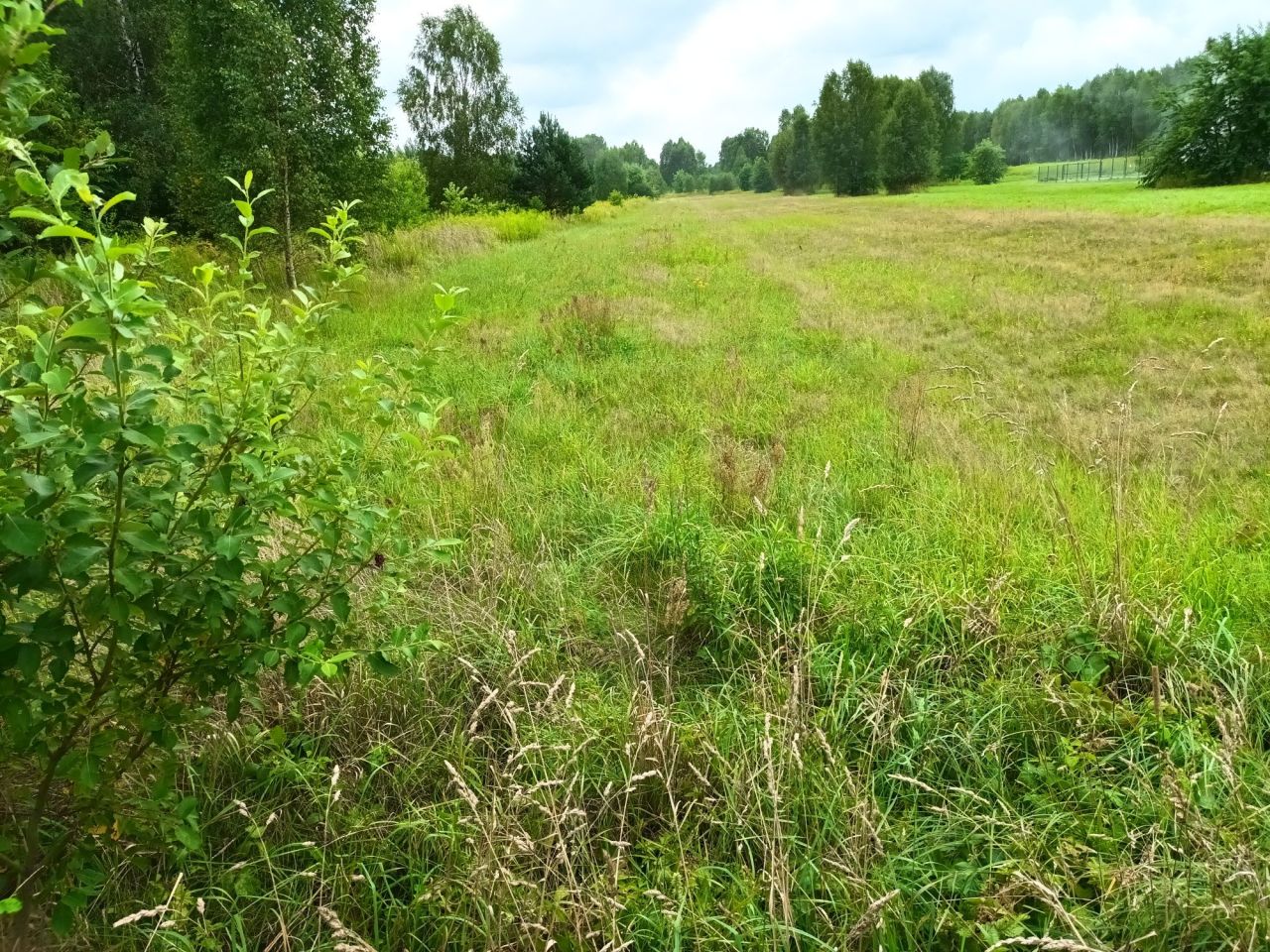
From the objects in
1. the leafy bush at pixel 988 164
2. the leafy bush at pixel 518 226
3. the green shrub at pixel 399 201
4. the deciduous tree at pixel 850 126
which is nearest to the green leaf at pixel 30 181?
the green shrub at pixel 399 201

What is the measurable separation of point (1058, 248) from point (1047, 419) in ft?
38.6

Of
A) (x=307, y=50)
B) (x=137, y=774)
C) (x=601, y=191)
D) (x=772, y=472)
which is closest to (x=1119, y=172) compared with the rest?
(x=601, y=191)

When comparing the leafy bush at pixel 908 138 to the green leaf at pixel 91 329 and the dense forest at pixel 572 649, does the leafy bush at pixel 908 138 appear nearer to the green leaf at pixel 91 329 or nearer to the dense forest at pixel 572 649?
the dense forest at pixel 572 649

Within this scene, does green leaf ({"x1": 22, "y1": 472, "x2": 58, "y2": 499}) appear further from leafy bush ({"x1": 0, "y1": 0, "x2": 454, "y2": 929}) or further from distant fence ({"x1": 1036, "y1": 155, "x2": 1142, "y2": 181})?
distant fence ({"x1": 1036, "y1": 155, "x2": 1142, "y2": 181})

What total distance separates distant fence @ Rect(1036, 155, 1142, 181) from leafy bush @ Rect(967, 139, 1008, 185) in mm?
3719

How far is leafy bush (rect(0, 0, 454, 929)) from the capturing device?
1.29 meters

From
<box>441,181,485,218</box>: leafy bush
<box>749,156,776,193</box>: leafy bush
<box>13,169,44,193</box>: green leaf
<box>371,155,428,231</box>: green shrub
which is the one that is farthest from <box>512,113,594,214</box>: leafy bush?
<box>749,156,776,193</box>: leafy bush

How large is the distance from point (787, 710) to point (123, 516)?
5.90 feet

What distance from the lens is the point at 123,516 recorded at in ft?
4.99

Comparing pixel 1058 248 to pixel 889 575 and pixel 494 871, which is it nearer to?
pixel 889 575

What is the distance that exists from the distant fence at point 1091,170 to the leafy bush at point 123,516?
58.3 meters

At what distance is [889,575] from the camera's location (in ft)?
9.80

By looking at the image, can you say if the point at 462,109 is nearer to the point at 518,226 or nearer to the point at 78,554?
the point at 518,226

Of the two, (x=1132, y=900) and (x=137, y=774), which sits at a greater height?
(x=137, y=774)
